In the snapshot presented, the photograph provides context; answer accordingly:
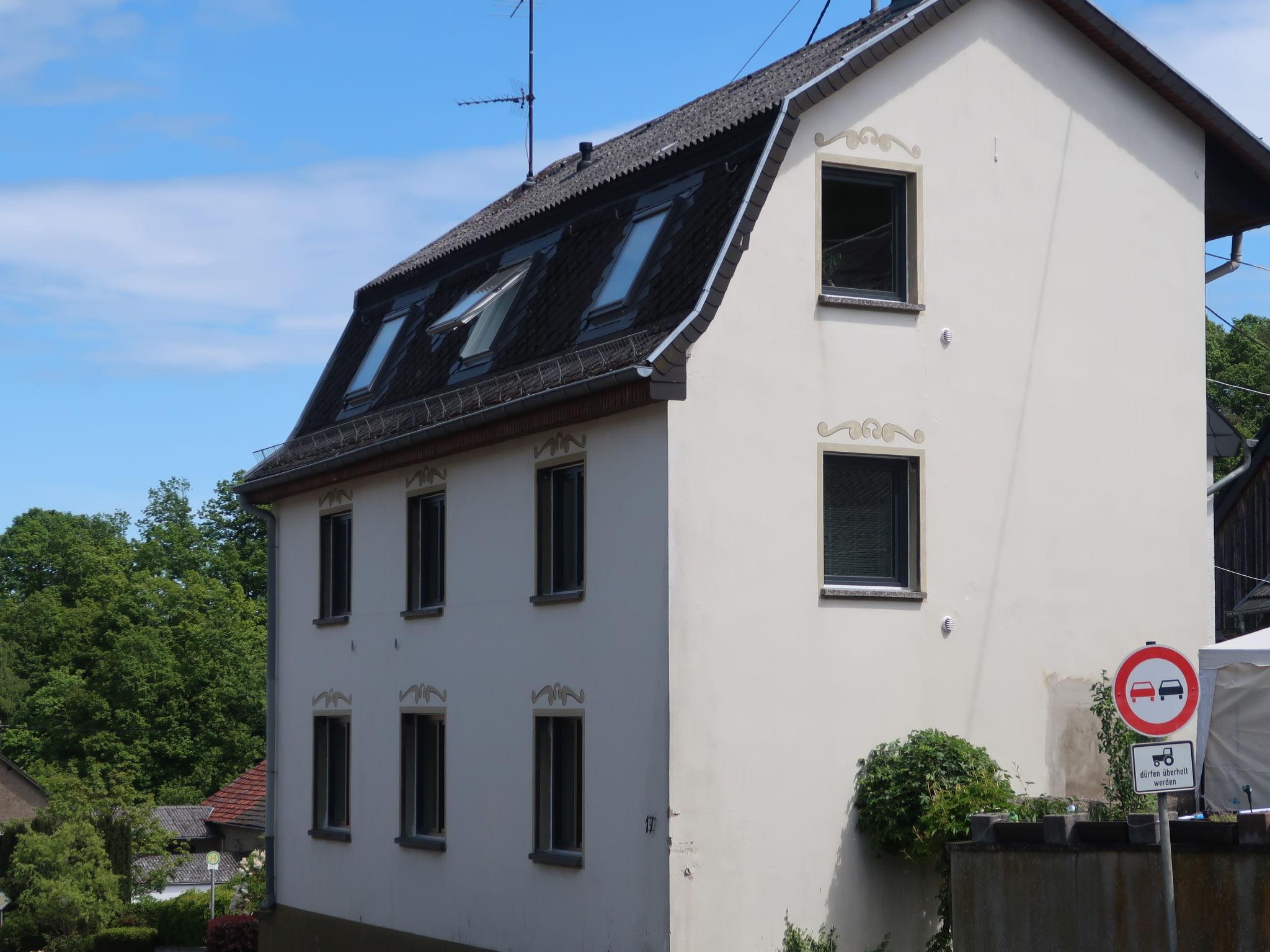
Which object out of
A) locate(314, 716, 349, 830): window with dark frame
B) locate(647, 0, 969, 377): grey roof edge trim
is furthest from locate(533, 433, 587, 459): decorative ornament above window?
locate(314, 716, 349, 830): window with dark frame

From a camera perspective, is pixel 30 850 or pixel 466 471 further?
pixel 30 850

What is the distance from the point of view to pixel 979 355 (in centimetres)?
1702

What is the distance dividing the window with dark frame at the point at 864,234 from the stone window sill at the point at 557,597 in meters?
3.62

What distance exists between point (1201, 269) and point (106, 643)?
65.6 metres

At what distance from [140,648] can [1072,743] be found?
6030 centimetres

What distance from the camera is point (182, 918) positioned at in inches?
1679

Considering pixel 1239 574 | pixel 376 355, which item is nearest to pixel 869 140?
pixel 376 355

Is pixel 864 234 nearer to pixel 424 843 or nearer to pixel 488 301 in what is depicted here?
pixel 488 301

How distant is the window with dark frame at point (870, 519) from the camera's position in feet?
53.7

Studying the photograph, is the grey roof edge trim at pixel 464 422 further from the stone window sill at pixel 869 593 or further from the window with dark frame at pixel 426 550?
the stone window sill at pixel 869 593

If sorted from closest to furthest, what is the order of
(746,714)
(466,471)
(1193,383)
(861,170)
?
(746,714)
(861,170)
(1193,383)
(466,471)

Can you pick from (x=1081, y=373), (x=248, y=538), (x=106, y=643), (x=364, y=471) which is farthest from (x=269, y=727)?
(x=248, y=538)

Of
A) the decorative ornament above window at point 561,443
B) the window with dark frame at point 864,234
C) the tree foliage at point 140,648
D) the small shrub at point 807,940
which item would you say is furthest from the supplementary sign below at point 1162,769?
the tree foliage at point 140,648

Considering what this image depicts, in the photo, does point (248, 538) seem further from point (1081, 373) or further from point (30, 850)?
point (1081, 373)
